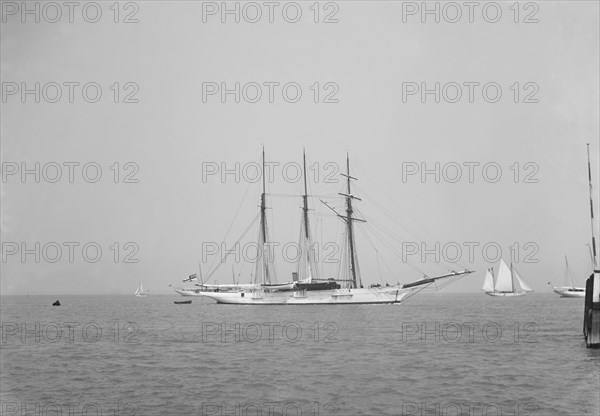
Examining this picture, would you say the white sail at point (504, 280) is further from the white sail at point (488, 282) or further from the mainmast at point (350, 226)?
the mainmast at point (350, 226)

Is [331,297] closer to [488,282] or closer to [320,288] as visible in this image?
[320,288]

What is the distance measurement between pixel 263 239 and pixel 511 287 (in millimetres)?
101298

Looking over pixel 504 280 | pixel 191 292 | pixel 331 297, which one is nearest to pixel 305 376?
pixel 331 297

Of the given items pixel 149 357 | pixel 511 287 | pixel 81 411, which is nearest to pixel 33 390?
pixel 81 411

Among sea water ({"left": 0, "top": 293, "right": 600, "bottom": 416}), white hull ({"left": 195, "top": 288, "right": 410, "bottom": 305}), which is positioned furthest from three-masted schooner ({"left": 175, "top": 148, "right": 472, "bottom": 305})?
sea water ({"left": 0, "top": 293, "right": 600, "bottom": 416})

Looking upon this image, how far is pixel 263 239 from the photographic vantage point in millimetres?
99312

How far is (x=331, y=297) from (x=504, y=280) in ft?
310

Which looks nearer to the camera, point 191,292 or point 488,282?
point 191,292

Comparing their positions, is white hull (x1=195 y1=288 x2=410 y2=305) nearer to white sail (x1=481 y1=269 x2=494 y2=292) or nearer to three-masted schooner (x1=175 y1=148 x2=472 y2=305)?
three-masted schooner (x1=175 y1=148 x2=472 y2=305)

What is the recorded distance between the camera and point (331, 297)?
92.4 metres

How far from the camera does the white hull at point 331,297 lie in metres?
91.9

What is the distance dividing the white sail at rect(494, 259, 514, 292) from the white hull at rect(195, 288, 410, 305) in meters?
78.3

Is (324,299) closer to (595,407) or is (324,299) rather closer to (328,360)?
(328,360)

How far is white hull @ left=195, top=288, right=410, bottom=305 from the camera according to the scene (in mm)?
91875
